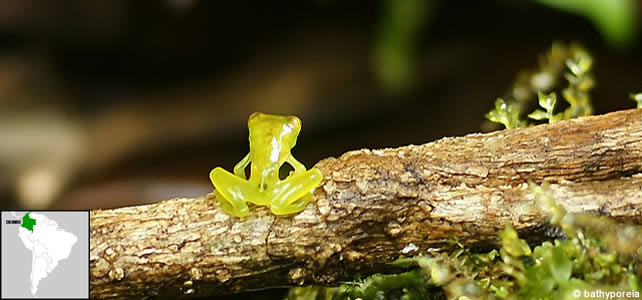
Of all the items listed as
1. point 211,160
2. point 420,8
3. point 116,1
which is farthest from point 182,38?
point 420,8

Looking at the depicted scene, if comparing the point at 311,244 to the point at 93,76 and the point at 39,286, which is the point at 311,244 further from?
the point at 93,76

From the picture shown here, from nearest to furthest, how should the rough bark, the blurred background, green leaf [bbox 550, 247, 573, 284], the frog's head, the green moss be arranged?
green leaf [bbox 550, 247, 573, 284] → the rough bark → the frog's head → the green moss → the blurred background

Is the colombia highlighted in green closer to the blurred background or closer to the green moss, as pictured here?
the green moss

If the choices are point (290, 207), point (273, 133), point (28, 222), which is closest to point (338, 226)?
point (290, 207)

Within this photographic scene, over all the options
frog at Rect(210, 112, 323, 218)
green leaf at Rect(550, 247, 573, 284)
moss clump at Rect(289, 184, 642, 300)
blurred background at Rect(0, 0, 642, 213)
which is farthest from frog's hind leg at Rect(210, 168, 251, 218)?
blurred background at Rect(0, 0, 642, 213)

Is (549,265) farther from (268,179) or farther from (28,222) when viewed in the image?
(28,222)

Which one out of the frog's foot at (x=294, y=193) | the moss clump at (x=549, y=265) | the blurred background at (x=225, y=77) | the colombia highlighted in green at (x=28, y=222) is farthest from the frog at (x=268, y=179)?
the blurred background at (x=225, y=77)
